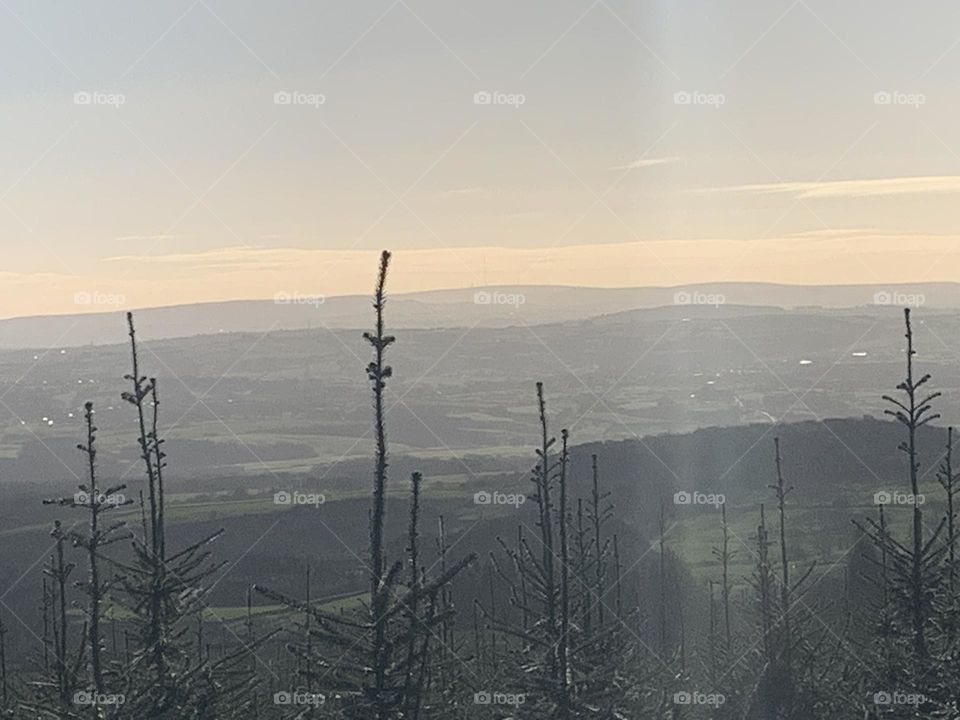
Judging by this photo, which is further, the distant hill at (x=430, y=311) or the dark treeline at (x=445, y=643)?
the distant hill at (x=430, y=311)

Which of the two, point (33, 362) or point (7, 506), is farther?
point (33, 362)

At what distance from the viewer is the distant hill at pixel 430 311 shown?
90.7 metres

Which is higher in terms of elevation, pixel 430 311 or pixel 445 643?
pixel 430 311

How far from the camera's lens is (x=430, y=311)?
90625 mm

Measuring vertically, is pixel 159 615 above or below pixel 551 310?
below

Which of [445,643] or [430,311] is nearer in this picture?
[445,643]

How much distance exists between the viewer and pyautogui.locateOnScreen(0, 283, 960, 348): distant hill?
90688mm

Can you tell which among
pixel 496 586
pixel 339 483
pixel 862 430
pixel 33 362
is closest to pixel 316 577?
pixel 496 586

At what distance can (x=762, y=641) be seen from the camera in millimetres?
23359

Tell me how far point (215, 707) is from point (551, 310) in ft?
353

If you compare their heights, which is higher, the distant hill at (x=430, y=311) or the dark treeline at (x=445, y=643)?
the distant hill at (x=430, y=311)

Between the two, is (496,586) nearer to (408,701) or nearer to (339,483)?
(339,483)

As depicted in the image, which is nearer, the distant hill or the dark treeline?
the dark treeline

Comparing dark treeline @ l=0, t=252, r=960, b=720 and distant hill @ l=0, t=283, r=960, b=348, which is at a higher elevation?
distant hill @ l=0, t=283, r=960, b=348
